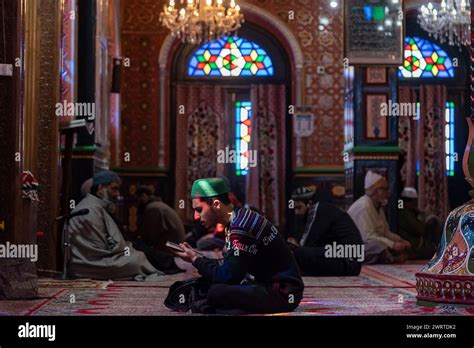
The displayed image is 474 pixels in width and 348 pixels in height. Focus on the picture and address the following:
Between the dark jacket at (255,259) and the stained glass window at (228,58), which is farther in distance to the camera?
the stained glass window at (228,58)

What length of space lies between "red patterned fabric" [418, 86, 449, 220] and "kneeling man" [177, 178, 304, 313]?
31.3 ft

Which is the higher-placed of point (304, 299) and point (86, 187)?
point (86, 187)

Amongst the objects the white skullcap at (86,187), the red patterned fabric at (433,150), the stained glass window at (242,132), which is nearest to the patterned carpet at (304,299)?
the white skullcap at (86,187)

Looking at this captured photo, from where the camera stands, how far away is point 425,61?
575 inches

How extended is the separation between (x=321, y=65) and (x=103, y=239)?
23.9ft

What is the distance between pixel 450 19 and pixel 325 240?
5754 mm

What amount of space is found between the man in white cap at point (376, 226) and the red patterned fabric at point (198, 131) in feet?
14.5

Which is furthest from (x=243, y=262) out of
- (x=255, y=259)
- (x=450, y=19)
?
(x=450, y=19)

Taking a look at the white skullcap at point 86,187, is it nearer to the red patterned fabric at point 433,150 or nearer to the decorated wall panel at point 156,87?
the decorated wall panel at point 156,87

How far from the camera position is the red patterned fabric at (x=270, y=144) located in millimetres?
14234

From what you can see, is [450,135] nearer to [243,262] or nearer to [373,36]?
[373,36]

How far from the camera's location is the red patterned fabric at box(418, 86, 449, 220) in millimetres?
14195

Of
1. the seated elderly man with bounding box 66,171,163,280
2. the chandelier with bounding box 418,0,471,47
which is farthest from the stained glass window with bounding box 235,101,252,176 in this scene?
the seated elderly man with bounding box 66,171,163,280
